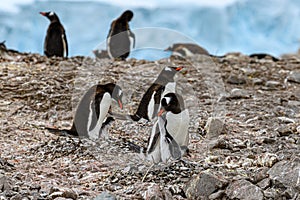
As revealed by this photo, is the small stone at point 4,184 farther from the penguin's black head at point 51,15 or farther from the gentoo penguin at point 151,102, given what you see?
the penguin's black head at point 51,15

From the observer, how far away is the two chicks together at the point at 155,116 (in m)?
3.50

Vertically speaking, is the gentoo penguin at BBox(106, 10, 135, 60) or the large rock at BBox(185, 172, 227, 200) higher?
the gentoo penguin at BBox(106, 10, 135, 60)

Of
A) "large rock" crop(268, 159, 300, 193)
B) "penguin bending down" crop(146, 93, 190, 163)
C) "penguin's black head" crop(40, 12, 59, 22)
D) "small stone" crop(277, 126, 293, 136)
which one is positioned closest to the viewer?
"large rock" crop(268, 159, 300, 193)

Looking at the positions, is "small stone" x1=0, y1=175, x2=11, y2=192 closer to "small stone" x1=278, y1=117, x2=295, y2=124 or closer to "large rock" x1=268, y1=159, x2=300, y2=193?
"large rock" x1=268, y1=159, x2=300, y2=193

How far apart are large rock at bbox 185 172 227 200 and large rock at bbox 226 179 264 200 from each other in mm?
72

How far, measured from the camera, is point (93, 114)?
4.43 meters

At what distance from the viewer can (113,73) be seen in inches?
270

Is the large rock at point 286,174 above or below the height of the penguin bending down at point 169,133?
below

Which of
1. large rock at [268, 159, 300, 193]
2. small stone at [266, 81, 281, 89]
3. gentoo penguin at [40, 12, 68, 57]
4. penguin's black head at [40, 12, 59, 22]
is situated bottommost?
→ large rock at [268, 159, 300, 193]

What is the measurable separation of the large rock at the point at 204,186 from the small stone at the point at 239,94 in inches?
125

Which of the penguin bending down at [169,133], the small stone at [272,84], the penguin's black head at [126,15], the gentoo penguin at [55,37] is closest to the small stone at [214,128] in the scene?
the penguin bending down at [169,133]

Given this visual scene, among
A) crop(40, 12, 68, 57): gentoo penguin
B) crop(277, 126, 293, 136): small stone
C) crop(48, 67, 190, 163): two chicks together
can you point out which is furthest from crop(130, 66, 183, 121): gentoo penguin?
crop(40, 12, 68, 57): gentoo penguin

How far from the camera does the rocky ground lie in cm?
303

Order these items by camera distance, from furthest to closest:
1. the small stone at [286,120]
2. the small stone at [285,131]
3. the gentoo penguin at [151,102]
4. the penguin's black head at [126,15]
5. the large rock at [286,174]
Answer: the penguin's black head at [126,15], the small stone at [286,120], the gentoo penguin at [151,102], the small stone at [285,131], the large rock at [286,174]
